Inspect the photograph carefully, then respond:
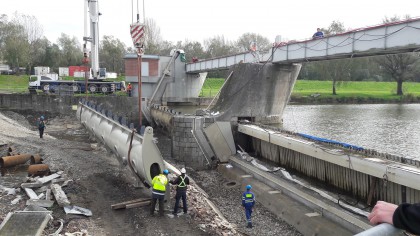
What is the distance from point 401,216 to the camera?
1.79 meters

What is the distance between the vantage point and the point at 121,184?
1264cm

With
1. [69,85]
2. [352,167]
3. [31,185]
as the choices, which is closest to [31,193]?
[31,185]

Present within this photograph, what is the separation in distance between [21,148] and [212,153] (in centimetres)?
962

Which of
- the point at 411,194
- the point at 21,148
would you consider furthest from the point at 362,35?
the point at 21,148

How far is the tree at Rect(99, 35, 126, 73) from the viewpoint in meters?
68.4

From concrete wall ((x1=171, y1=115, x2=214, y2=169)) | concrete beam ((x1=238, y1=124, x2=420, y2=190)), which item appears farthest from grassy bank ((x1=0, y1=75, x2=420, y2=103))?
concrete beam ((x1=238, y1=124, x2=420, y2=190))

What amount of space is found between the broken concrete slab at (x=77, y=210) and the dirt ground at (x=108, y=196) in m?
0.14

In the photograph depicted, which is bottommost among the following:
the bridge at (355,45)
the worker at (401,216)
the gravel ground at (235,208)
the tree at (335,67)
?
the gravel ground at (235,208)

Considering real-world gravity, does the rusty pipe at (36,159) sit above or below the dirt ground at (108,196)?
above

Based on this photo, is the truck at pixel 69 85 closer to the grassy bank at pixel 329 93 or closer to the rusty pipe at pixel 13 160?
the grassy bank at pixel 329 93

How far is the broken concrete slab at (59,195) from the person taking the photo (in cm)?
999

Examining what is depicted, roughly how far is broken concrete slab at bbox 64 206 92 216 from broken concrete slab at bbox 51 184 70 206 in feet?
0.67

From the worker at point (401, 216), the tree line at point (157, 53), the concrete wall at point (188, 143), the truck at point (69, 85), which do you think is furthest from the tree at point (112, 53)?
the worker at point (401, 216)

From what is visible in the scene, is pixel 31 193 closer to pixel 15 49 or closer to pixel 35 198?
pixel 35 198
